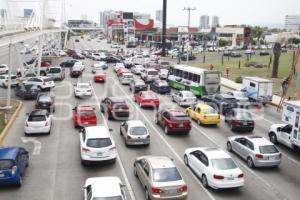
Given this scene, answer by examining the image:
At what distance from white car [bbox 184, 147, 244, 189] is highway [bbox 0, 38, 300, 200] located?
420 mm

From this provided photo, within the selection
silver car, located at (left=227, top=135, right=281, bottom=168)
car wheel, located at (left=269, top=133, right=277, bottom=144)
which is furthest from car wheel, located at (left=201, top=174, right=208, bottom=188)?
car wheel, located at (left=269, top=133, right=277, bottom=144)

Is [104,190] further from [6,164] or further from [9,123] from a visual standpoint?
[9,123]

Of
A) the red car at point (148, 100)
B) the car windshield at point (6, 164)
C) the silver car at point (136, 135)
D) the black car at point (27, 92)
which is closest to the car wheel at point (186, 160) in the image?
the silver car at point (136, 135)

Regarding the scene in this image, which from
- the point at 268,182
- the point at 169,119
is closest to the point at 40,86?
the point at 169,119

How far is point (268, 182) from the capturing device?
18.2m

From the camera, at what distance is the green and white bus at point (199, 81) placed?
121 ft

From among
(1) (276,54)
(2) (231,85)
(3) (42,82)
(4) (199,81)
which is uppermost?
(1) (276,54)

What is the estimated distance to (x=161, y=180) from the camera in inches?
602

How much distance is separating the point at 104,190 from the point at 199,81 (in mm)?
24950

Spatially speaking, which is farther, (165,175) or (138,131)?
(138,131)

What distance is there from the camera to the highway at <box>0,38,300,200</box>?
54.5 feet

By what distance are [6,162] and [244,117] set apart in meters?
15.7

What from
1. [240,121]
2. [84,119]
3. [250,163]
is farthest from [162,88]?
[250,163]

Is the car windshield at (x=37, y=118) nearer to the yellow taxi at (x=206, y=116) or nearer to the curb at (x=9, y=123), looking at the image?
the curb at (x=9, y=123)
